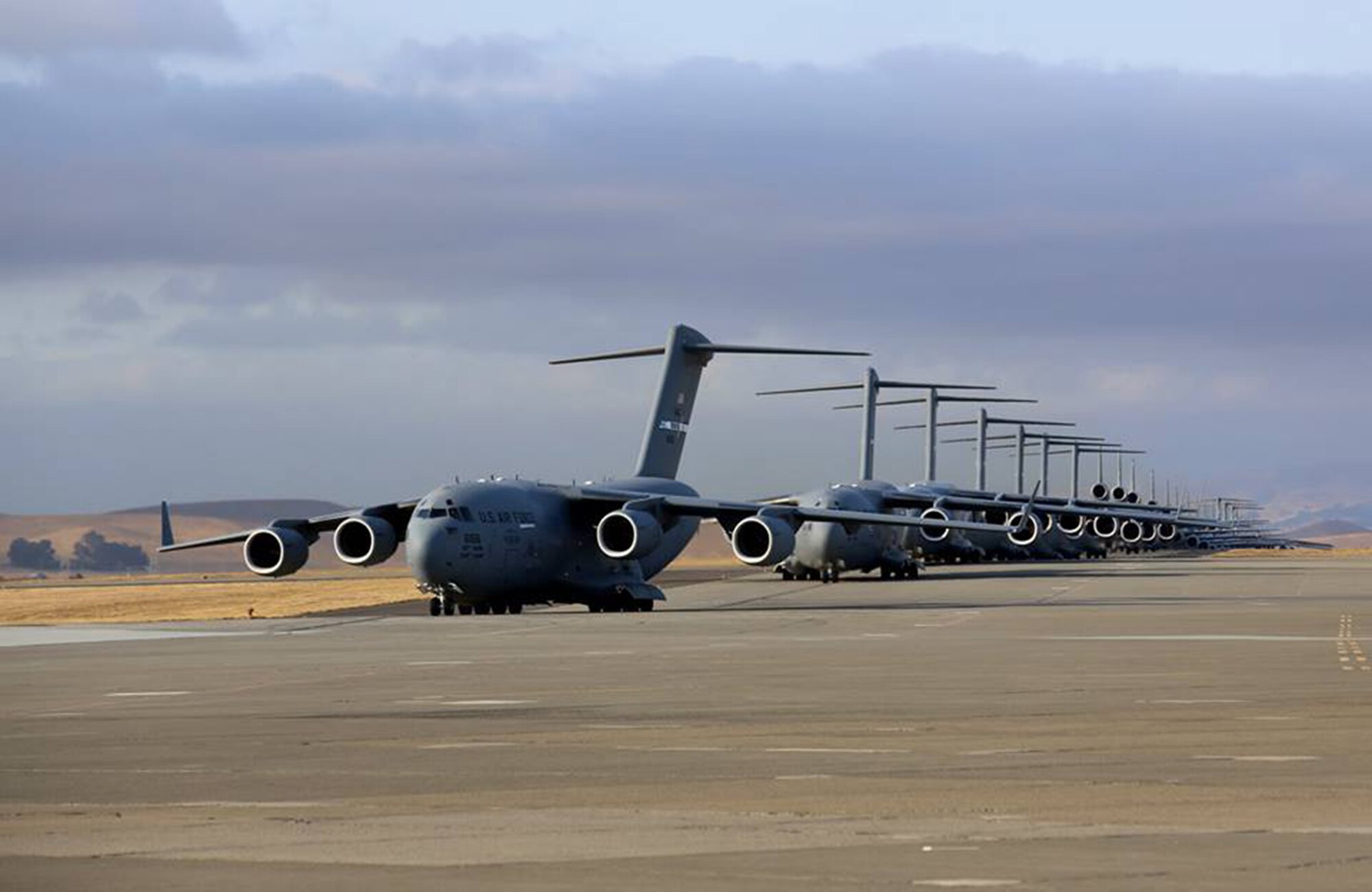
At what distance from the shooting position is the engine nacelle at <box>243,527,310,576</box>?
4994 centimetres

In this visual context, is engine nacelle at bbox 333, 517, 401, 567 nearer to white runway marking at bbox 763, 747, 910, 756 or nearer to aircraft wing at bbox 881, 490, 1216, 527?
aircraft wing at bbox 881, 490, 1216, 527

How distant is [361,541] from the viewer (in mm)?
49719

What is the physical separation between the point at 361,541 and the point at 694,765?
118 ft

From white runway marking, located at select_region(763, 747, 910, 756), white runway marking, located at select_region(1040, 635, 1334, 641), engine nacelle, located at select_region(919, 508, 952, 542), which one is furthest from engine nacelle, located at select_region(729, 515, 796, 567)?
white runway marking, located at select_region(763, 747, 910, 756)

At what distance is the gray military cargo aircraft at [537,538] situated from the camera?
47.2m

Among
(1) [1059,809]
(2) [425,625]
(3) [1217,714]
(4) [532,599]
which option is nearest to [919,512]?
(4) [532,599]

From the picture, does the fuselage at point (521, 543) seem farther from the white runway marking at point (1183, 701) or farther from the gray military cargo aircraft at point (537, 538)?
the white runway marking at point (1183, 701)

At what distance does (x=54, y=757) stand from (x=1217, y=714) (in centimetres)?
954

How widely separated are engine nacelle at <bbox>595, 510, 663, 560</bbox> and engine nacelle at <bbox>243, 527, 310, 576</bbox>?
23.0 ft

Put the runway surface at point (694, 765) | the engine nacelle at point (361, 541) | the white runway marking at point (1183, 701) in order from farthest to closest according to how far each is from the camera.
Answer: the engine nacelle at point (361, 541) → the white runway marking at point (1183, 701) → the runway surface at point (694, 765)

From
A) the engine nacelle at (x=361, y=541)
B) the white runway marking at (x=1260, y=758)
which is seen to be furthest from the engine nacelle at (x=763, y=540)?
the white runway marking at (x=1260, y=758)

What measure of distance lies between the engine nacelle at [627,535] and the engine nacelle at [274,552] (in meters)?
7.00

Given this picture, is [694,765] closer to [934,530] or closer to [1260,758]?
[1260,758]

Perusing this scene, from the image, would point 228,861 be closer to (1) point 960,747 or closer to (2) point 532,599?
(1) point 960,747
